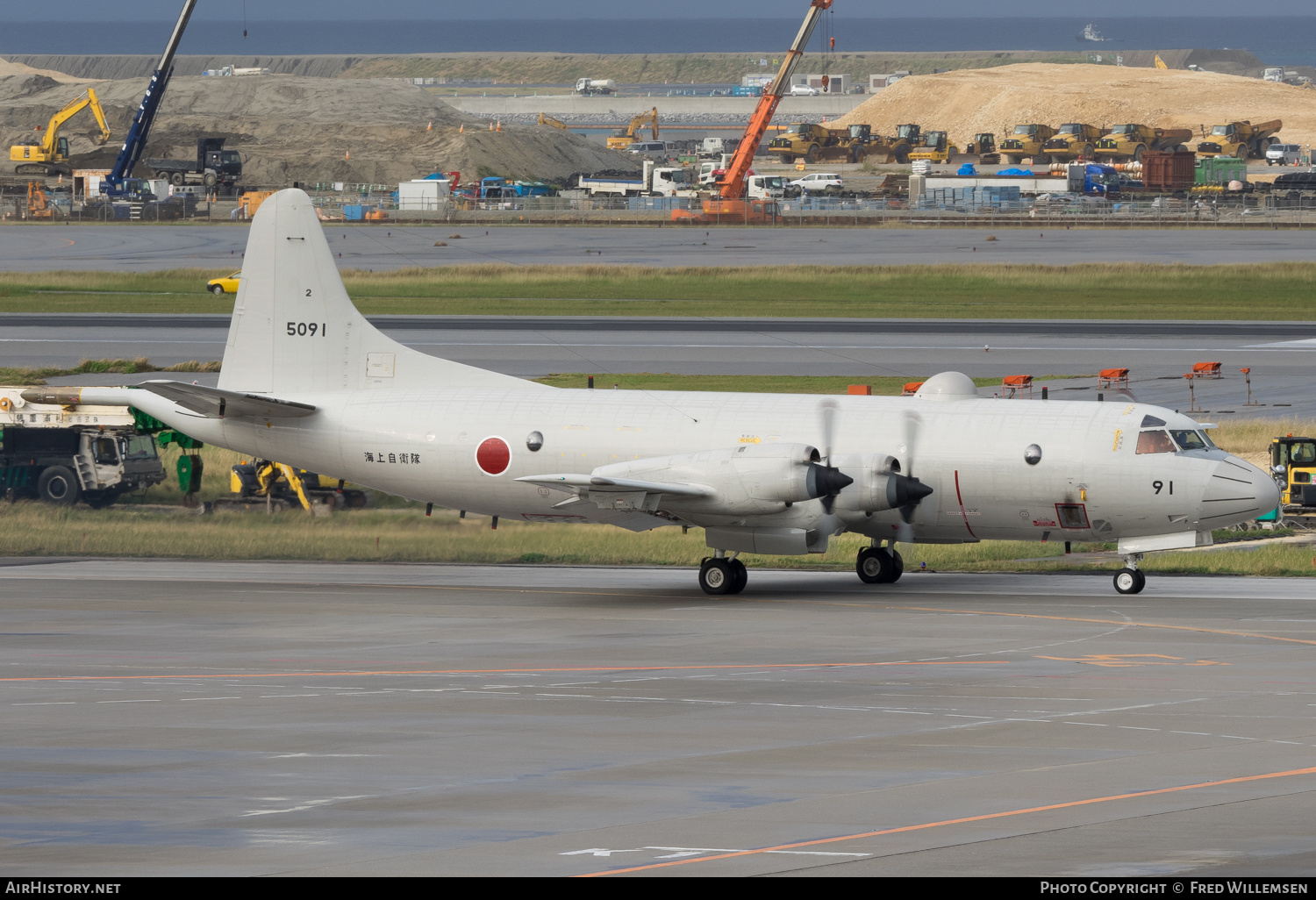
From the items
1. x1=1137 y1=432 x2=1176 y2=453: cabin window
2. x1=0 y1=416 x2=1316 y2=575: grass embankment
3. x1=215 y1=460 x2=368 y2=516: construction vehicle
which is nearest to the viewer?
x1=1137 y1=432 x2=1176 y2=453: cabin window

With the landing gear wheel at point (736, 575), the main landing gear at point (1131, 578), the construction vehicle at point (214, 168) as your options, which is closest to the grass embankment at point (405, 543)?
the main landing gear at point (1131, 578)

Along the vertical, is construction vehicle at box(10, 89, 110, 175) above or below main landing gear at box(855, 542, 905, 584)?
above

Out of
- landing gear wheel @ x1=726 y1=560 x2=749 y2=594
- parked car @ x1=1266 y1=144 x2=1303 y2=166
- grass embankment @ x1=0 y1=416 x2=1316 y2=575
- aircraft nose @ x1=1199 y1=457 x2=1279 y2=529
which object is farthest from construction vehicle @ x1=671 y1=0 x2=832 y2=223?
aircraft nose @ x1=1199 y1=457 x2=1279 y2=529

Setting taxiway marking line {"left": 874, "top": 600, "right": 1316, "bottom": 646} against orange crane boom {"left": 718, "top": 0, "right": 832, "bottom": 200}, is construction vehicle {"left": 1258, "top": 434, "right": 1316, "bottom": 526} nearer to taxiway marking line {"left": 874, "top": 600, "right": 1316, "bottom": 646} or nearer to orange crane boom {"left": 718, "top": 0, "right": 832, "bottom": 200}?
taxiway marking line {"left": 874, "top": 600, "right": 1316, "bottom": 646}

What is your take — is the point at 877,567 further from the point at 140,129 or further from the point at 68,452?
the point at 140,129

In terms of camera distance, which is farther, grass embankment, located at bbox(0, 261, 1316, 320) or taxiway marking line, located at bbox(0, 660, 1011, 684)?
grass embankment, located at bbox(0, 261, 1316, 320)

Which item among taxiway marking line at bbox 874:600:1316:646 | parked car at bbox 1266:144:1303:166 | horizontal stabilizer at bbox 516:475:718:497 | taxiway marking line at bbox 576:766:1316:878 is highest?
parked car at bbox 1266:144:1303:166

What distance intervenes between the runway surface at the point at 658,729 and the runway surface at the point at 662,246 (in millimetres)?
74714

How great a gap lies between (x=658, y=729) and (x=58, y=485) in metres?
31.4

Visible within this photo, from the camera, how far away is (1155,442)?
3484cm

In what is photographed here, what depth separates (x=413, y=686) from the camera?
2562cm

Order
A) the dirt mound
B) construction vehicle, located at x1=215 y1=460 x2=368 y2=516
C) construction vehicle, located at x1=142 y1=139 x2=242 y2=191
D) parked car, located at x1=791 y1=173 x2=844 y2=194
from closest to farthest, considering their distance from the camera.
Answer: construction vehicle, located at x1=215 y1=460 x2=368 y2=516 → parked car, located at x1=791 y1=173 x2=844 y2=194 → construction vehicle, located at x1=142 y1=139 x2=242 y2=191 → the dirt mound

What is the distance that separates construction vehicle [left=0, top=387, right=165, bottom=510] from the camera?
47.8 metres

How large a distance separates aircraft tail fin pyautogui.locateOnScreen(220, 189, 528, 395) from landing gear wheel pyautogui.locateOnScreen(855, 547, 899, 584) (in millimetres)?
9849
